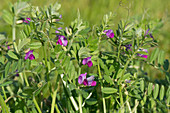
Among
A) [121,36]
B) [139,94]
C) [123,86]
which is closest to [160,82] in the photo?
[139,94]

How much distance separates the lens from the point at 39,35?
900mm

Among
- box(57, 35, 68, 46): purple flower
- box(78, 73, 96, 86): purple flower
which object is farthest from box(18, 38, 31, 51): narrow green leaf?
box(78, 73, 96, 86): purple flower

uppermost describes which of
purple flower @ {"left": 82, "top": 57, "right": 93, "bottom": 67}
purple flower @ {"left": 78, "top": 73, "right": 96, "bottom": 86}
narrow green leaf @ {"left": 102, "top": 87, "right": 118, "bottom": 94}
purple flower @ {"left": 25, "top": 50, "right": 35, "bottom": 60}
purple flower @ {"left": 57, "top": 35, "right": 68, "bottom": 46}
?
purple flower @ {"left": 57, "top": 35, "right": 68, "bottom": 46}

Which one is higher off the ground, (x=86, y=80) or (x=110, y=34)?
(x=110, y=34)

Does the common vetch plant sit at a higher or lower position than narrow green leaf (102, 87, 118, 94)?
higher

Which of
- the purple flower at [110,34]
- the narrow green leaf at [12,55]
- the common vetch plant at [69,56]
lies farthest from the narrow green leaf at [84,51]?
the narrow green leaf at [12,55]

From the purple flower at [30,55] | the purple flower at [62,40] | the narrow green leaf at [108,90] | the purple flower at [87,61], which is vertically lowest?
the narrow green leaf at [108,90]

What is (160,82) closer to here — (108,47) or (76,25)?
(108,47)

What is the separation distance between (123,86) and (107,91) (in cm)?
8

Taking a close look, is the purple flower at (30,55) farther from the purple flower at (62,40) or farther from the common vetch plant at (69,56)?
the purple flower at (62,40)

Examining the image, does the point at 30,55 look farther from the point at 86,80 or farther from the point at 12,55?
the point at 86,80

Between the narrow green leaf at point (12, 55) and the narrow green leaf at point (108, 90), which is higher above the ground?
the narrow green leaf at point (12, 55)

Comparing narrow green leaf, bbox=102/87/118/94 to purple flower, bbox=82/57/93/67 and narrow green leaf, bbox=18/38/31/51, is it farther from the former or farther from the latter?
narrow green leaf, bbox=18/38/31/51

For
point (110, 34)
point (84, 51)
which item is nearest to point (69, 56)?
point (84, 51)
